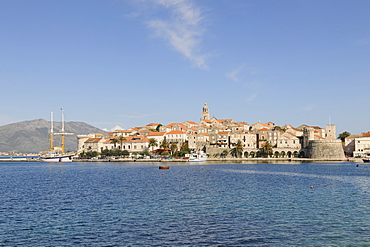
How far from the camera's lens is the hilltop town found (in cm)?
10656

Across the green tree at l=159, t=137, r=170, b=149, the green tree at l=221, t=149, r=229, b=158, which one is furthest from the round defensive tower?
the green tree at l=159, t=137, r=170, b=149

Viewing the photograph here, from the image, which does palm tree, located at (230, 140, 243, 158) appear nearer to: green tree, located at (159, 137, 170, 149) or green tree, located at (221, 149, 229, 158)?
green tree, located at (221, 149, 229, 158)

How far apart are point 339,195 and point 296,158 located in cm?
8042

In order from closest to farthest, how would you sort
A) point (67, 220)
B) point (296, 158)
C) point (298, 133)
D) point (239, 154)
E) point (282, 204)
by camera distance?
point (67, 220) < point (282, 204) < point (296, 158) < point (239, 154) < point (298, 133)

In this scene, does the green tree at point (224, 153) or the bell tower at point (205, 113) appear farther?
the bell tower at point (205, 113)

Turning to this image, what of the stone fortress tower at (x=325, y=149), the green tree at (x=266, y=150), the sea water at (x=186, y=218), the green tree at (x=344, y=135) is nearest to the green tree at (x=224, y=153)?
the green tree at (x=266, y=150)

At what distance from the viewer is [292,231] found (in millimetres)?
17844

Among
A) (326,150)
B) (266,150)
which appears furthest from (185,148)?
(326,150)

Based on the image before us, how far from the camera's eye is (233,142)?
119m

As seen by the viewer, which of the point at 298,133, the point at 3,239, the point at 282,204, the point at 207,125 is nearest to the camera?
the point at 3,239

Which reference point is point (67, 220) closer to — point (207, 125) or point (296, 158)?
point (296, 158)

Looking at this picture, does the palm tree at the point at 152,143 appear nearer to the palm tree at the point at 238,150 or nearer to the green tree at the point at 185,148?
the green tree at the point at 185,148

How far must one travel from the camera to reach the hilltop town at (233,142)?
350 feet

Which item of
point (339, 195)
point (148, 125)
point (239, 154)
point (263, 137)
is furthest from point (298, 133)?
point (339, 195)
